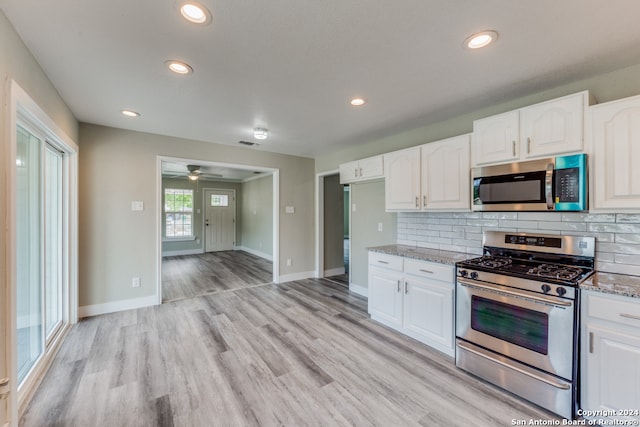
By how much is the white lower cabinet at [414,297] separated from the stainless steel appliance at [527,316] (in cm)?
16

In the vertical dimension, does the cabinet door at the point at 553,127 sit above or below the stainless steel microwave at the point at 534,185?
above

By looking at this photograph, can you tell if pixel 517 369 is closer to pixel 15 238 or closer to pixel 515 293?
pixel 515 293

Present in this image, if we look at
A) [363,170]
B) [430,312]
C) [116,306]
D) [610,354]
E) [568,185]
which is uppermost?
[363,170]

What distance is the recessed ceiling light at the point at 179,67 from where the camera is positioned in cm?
199

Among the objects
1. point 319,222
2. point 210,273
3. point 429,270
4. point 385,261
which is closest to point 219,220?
point 210,273

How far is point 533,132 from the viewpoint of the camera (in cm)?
221

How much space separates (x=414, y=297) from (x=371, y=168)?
1.84 m

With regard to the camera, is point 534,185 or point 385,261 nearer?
point 534,185

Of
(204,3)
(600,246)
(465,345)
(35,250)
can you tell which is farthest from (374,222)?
(35,250)

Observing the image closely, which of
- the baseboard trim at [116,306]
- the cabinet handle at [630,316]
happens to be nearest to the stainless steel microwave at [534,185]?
the cabinet handle at [630,316]

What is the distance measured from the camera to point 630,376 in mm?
1573

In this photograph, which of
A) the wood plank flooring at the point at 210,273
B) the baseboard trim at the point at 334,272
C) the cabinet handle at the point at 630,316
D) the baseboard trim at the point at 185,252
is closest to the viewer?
the cabinet handle at the point at 630,316

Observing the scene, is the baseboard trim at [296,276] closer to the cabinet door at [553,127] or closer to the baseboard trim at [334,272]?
the baseboard trim at [334,272]

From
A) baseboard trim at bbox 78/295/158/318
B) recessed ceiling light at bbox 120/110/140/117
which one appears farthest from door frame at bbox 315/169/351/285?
recessed ceiling light at bbox 120/110/140/117
